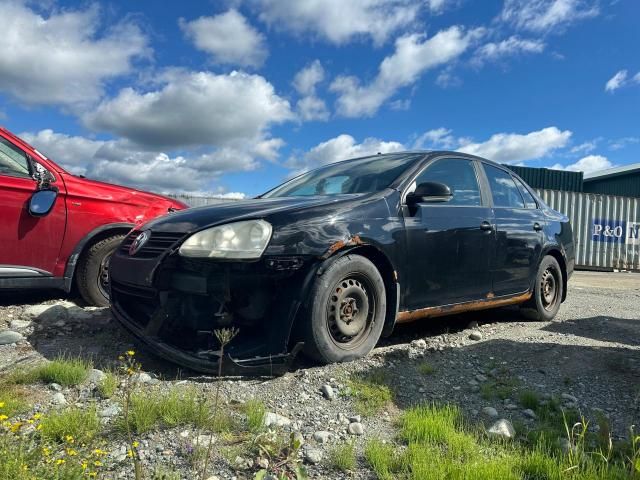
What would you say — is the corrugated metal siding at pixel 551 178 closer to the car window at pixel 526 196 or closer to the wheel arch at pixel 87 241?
the car window at pixel 526 196

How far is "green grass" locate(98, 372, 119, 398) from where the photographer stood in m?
2.66

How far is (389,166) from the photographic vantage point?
4.08m

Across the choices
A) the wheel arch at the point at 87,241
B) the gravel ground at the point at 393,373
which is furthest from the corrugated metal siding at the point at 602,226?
the wheel arch at the point at 87,241

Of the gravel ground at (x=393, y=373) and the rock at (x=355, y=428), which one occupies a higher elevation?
the gravel ground at (x=393, y=373)

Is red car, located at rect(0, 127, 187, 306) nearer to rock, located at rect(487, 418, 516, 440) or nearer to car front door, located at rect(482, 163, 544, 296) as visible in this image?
car front door, located at rect(482, 163, 544, 296)

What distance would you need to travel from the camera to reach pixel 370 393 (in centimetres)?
276

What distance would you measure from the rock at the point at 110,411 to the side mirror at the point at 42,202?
2522 mm

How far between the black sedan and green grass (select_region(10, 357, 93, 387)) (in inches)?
15.5

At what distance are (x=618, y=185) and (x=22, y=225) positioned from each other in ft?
96.8

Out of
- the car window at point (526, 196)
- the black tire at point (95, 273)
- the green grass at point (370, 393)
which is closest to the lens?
the green grass at point (370, 393)

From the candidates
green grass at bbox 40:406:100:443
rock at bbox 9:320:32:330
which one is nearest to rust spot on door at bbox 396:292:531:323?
green grass at bbox 40:406:100:443

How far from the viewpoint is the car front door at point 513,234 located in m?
4.45

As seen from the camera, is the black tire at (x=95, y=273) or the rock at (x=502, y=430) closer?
the rock at (x=502, y=430)

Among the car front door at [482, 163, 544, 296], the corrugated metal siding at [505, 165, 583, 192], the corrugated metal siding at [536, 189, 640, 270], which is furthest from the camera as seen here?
the corrugated metal siding at [505, 165, 583, 192]
